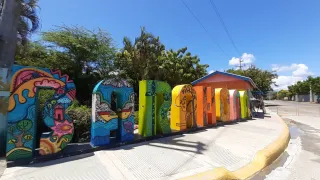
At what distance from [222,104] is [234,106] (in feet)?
4.83

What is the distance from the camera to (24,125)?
15.3 ft

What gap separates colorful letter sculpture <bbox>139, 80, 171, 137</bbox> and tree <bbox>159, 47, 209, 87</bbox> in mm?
13671

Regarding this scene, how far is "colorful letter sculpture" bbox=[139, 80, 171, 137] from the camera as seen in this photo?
7.17 m

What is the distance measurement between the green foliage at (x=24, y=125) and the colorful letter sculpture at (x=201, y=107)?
23.4ft

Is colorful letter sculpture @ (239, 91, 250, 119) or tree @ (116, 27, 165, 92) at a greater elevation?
tree @ (116, 27, 165, 92)

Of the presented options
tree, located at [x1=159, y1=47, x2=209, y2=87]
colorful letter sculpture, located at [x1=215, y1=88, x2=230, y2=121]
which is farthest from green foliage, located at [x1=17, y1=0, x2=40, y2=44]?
tree, located at [x1=159, y1=47, x2=209, y2=87]

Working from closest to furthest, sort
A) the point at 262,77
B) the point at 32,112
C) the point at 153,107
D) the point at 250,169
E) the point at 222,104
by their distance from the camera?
the point at 32,112 < the point at 250,169 < the point at 153,107 < the point at 222,104 < the point at 262,77

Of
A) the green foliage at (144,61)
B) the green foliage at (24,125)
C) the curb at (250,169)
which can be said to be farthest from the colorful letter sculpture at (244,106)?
the green foliage at (24,125)

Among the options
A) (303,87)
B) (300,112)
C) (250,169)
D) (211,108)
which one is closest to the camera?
(250,169)

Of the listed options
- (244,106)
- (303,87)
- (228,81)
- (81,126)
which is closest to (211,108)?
(244,106)

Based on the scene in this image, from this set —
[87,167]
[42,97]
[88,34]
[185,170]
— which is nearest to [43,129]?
[42,97]

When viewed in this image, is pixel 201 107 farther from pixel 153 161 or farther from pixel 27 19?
pixel 27 19

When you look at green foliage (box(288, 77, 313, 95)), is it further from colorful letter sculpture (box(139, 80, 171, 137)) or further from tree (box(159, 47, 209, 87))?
colorful letter sculpture (box(139, 80, 171, 137))

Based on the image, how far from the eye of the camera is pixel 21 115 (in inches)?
182
